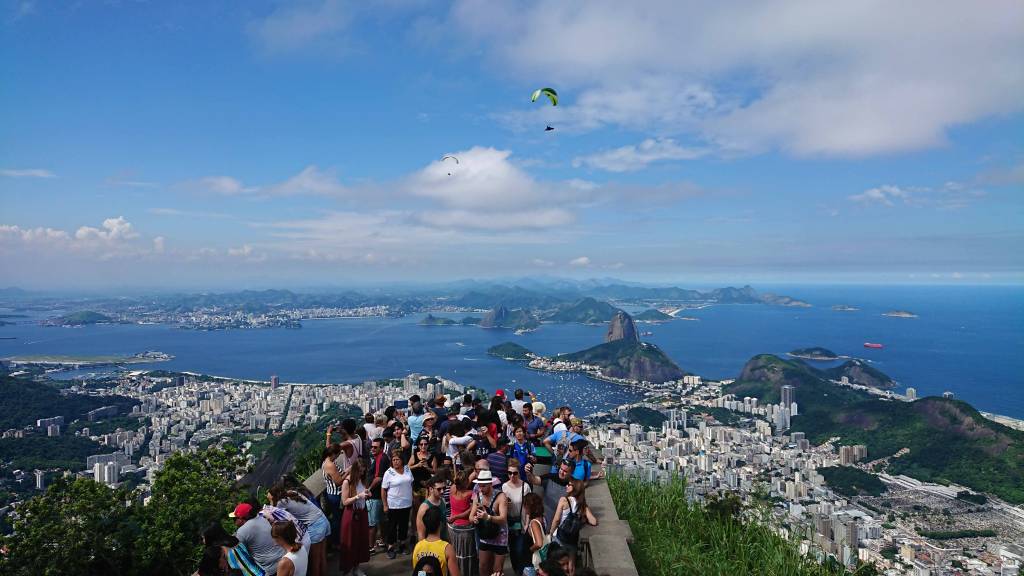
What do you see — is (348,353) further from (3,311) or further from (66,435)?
(3,311)

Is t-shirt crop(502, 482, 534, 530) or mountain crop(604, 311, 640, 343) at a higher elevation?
t-shirt crop(502, 482, 534, 530)

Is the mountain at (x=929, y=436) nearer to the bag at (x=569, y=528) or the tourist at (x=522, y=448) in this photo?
the tourist at (x=522, y=448)

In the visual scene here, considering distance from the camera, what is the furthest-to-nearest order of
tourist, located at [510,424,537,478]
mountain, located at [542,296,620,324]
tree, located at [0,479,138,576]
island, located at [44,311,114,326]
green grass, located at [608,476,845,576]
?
mountain, located at [542,296,620,324] → island, located at [44,311,114,326] → tourist, located at [510,424,537,478] → green grass, located at [608,476,845,576] → tree, located at [0,479,138,576]

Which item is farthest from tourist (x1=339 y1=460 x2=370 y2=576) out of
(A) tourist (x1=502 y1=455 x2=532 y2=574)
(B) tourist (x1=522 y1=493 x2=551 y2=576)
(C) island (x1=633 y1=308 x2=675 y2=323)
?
(C) island (x1=633 y1=308 x2=675 y2=323)

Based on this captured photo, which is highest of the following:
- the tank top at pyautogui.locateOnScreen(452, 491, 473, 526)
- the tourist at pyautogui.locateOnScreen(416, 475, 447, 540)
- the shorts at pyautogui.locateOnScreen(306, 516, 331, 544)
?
the tourist at pyautogui.locateOnScreen(416, 475, 447, 540)

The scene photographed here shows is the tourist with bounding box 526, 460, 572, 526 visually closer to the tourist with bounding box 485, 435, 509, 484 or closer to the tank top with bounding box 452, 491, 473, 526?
the tourist with bounding box 485, 435, 509, 484

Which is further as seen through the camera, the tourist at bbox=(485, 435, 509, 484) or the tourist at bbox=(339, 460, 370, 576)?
the tourist at bbox=(485, 435, 509, 484)

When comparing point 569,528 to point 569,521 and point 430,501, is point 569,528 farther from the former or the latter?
point 430,501

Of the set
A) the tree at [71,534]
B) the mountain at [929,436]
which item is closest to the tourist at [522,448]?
the tree at [71,534]
